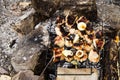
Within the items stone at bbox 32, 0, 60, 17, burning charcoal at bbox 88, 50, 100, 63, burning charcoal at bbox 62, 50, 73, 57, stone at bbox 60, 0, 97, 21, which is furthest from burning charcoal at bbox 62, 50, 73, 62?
stone at bbox 32, 0, 60, 17

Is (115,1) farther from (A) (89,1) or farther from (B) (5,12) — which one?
(B) (5,12)

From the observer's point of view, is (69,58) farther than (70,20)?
No

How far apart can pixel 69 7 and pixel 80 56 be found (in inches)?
29.4

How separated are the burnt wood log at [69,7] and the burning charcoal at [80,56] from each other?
0.58 meters

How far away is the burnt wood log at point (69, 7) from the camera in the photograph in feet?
13.0

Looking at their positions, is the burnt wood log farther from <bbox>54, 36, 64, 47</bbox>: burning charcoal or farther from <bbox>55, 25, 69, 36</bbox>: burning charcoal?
<bbox>54, 36, 64, 47</bbox>: burning charcoal

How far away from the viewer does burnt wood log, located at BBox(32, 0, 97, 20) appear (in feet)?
13.0

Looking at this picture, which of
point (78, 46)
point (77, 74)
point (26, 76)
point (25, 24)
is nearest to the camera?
point (77, 74)

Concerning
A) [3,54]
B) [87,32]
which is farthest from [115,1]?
[3,54]

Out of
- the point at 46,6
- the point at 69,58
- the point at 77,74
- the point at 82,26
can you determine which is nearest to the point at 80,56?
the point at 69,58

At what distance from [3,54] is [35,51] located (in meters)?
1.01

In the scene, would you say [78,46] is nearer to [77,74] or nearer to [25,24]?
[77,74]

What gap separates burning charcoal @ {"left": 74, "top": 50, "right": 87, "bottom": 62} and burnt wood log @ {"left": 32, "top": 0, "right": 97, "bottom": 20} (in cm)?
58

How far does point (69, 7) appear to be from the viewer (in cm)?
404
